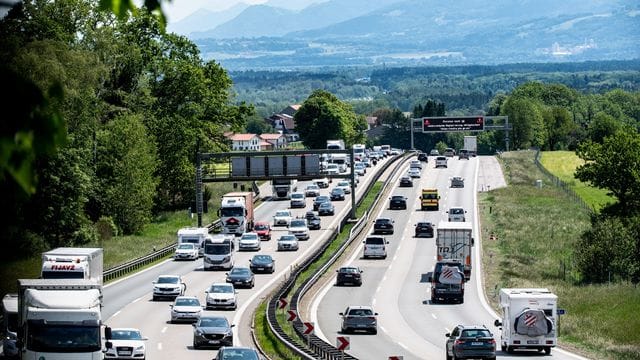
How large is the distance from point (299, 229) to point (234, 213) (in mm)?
4968

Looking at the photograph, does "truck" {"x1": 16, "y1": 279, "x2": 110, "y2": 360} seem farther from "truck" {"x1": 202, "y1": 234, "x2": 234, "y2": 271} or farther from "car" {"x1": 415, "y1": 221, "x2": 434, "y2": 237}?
"car" {"x1": 415, "y1": 221, "x2": 434, "y2": 237}

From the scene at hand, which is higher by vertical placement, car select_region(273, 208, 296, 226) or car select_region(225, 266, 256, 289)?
car select_region(225, 266, 256, 289)

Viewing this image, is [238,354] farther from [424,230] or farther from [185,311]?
[424,230]

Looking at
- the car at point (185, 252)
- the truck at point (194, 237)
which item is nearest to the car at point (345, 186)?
the truck at point (194, 237)

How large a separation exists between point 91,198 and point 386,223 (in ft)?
71.0

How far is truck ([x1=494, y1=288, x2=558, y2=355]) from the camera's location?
4466cm

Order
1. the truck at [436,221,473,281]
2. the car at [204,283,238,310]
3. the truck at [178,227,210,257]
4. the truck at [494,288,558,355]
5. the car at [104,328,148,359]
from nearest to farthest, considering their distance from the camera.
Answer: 1. the car at [104,328,148,359]
2. the truck at [494,288,558,355]
3. the car at [204,283,238,310]
4. the truck at [436,221,473,281]
5. the truck at [178,227,210,257]

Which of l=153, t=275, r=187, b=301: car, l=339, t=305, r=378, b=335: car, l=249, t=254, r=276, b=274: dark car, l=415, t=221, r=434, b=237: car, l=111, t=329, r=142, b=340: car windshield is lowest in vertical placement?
l=415, t=221, r=434, b=237: car

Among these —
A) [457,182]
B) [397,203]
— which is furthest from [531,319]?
[457,182]

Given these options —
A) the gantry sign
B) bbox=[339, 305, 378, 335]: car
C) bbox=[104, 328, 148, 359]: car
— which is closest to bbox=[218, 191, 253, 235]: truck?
the gantry sign

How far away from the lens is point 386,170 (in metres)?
154

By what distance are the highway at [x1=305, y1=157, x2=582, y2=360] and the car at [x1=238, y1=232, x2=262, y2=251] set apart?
6348 millimetres

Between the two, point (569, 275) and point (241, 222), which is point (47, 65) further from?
point (569, 275)

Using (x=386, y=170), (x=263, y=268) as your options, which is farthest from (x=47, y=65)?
(x=386, y=170)
